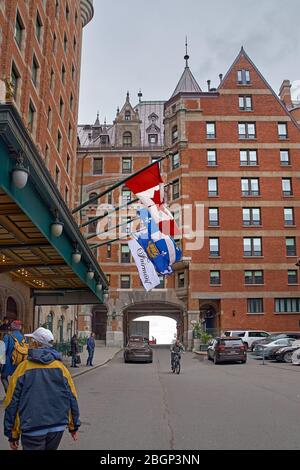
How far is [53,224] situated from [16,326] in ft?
9.40

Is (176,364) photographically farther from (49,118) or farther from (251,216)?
(251,216)

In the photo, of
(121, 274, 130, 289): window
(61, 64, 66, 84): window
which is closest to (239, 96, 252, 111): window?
(121, 274, 130, 289): window

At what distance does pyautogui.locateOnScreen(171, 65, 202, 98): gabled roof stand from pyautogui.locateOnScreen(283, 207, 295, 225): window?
18863 mm

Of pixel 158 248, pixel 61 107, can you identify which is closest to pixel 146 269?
pixel 158 248

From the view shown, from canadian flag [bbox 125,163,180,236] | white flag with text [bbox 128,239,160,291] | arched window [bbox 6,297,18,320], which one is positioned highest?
canadian flag [bbox 125,163,180,236]

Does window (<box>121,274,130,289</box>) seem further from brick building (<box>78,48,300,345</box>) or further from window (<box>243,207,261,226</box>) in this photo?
window (<box>243,207,261,226</box>)

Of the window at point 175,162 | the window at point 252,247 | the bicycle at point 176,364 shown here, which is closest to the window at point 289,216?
the window at point 252,247

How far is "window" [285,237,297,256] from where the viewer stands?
47.0 m

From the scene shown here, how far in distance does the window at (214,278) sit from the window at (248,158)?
457 inches

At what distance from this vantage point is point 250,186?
48.1 m

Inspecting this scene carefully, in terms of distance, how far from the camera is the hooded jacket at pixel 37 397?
14.2 ft

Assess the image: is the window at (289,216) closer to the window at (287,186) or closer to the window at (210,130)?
the window at (287,186)

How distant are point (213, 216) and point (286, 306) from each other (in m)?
11.3
